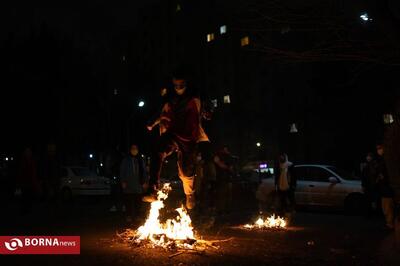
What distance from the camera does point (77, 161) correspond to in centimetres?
5134

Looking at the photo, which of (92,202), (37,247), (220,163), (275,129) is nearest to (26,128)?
(92,202)

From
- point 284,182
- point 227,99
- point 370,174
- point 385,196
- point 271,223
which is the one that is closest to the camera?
point 385,196

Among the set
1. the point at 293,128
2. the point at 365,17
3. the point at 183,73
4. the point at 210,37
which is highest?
the point at 210,37

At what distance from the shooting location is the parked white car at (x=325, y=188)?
19.6 metres

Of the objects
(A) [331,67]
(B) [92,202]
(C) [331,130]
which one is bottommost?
(B) [92,202]

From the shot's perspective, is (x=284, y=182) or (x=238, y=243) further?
(x=284, y=182)

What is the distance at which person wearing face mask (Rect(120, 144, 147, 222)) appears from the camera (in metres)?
13.9

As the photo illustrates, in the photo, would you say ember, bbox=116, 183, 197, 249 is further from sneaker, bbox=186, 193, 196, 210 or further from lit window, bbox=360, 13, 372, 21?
lit window, bbox=360, 13, 372, 21

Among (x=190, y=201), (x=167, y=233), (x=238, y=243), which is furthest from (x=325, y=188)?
(x=190, y=201)

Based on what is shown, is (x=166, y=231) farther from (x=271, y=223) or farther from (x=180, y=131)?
(x=271, y=223)

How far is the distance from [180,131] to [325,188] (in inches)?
502

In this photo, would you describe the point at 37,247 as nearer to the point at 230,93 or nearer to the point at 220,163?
the point at 220,163

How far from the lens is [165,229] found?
10.1 metres

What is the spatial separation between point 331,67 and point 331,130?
5.80 meters
